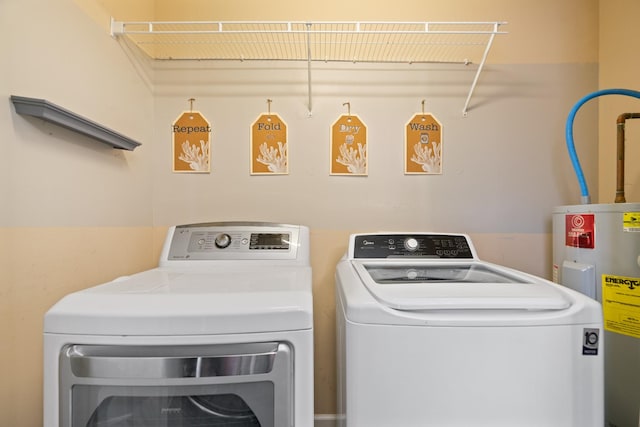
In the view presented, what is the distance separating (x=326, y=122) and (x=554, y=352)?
1298 mm

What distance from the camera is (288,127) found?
62.2 inches

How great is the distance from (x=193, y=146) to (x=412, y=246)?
1.22 m

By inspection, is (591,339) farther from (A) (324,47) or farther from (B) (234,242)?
(A) (324,47)

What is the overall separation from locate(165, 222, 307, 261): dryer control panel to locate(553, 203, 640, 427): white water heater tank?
1136mm

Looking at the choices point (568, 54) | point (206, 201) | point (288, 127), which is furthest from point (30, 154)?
point (568, 54)

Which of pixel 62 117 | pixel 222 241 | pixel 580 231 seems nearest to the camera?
pixel 62 117

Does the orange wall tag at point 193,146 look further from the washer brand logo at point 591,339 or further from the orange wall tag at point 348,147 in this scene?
the washer brand logo at point 591,339

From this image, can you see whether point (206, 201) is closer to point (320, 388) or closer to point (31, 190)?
point (31, 190)

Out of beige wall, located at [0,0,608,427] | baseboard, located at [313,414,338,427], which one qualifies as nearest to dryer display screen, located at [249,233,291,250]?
beige wall, located at [0,0,608,427]

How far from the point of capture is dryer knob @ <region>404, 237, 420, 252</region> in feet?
4.34

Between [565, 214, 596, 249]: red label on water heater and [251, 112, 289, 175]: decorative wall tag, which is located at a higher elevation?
[251, 112, 289, 175]: decorative wall tag

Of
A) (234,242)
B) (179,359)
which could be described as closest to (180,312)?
(179,359)

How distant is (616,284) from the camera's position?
3.52ft

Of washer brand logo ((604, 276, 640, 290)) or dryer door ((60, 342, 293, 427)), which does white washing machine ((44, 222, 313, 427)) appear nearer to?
dryer door ((60, 342, 293, 427))
